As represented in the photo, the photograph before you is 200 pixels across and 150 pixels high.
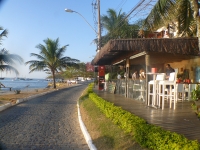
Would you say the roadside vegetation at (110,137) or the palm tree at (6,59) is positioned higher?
the palm tree at (6,59)

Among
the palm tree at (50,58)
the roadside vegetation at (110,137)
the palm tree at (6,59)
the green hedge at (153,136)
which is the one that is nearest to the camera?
the green hedge at (153,136)

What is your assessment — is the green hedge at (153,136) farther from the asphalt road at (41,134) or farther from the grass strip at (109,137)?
the asphalt road at (41,134)

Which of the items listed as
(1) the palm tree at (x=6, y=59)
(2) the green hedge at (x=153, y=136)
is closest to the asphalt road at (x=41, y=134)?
(2) the green hedge at (x=153, y=136)

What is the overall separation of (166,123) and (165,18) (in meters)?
4.57

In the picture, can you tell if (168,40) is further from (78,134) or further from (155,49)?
(78,134)

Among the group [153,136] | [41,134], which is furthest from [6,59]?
[153,136]

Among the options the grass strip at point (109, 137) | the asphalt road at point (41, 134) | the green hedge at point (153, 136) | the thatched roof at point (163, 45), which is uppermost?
the thatched roof at point (163, 45)

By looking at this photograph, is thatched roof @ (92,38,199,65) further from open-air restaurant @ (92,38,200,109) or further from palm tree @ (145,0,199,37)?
palm tree @ (145,0,199,37)

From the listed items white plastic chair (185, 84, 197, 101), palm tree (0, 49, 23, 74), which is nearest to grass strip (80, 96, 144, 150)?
Answer: white plastic chair (185, 84, 197, 101)

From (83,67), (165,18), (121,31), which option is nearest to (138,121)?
(165,18)

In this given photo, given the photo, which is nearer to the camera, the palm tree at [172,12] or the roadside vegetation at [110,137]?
the roadside vegetation at [110,137]

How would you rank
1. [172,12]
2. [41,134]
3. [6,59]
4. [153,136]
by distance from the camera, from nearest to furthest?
1. [153,136]
2. [41,134]
3. [172,12]
4. [6,59]

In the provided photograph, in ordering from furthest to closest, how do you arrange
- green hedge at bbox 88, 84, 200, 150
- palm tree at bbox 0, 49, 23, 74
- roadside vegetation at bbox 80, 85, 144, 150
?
palm tree at bbox 0, 49, 23, 74 → roadside vegetation at bbox 80, 85, 144, 150 → green hedge at bbox 88, 84, 200, 150

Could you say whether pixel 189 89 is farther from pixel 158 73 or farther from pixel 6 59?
pixel 6 59
